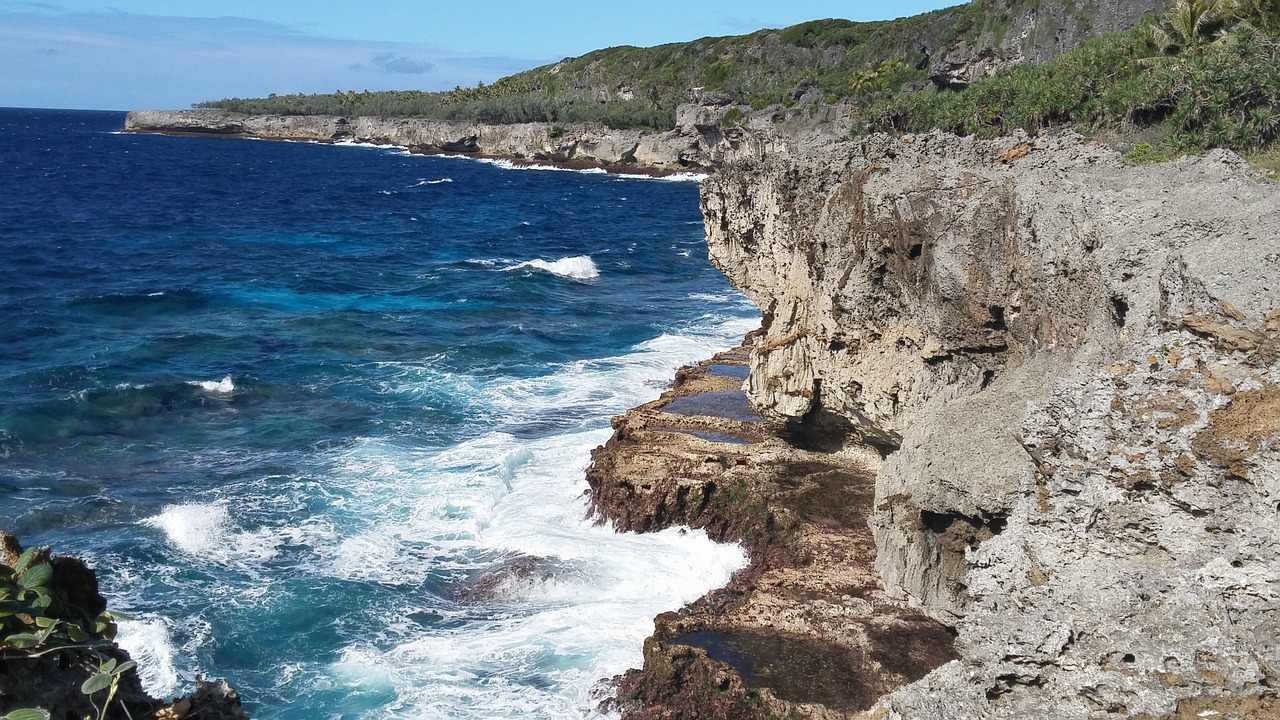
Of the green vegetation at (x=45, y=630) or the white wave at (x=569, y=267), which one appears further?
the white wave at (x=569, y=267)

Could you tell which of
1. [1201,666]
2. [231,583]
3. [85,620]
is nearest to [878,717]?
[1201,666]

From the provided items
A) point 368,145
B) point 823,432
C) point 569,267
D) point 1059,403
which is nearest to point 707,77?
point 368,145

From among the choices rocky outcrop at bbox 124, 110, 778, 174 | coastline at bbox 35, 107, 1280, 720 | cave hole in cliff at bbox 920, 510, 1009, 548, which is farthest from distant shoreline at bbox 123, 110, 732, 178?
cave hole in cliff at bbox 920, 510, 1009, 548

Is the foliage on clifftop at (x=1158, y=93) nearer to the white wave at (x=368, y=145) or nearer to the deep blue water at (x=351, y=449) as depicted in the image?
the deep blue water at (x=351, y=449)

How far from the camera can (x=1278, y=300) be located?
7.93 metres

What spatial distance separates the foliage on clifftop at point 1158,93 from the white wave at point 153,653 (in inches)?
691

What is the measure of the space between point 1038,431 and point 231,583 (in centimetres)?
1507

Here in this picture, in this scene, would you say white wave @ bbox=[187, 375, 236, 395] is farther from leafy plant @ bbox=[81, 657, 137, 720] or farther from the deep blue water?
leafy plant @ bbox=[81, 657, 137, 720]

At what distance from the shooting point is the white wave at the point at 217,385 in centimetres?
3036

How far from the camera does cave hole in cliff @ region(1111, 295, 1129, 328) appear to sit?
418 inches

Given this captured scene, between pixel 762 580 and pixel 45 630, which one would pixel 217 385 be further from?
pixel 45 630

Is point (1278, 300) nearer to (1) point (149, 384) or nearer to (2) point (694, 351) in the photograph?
(2) point (694, 351)

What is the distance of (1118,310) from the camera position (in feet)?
35.2

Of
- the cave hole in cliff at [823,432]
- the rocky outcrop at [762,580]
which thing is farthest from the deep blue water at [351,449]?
the cave hole in cliff at [823,432]
